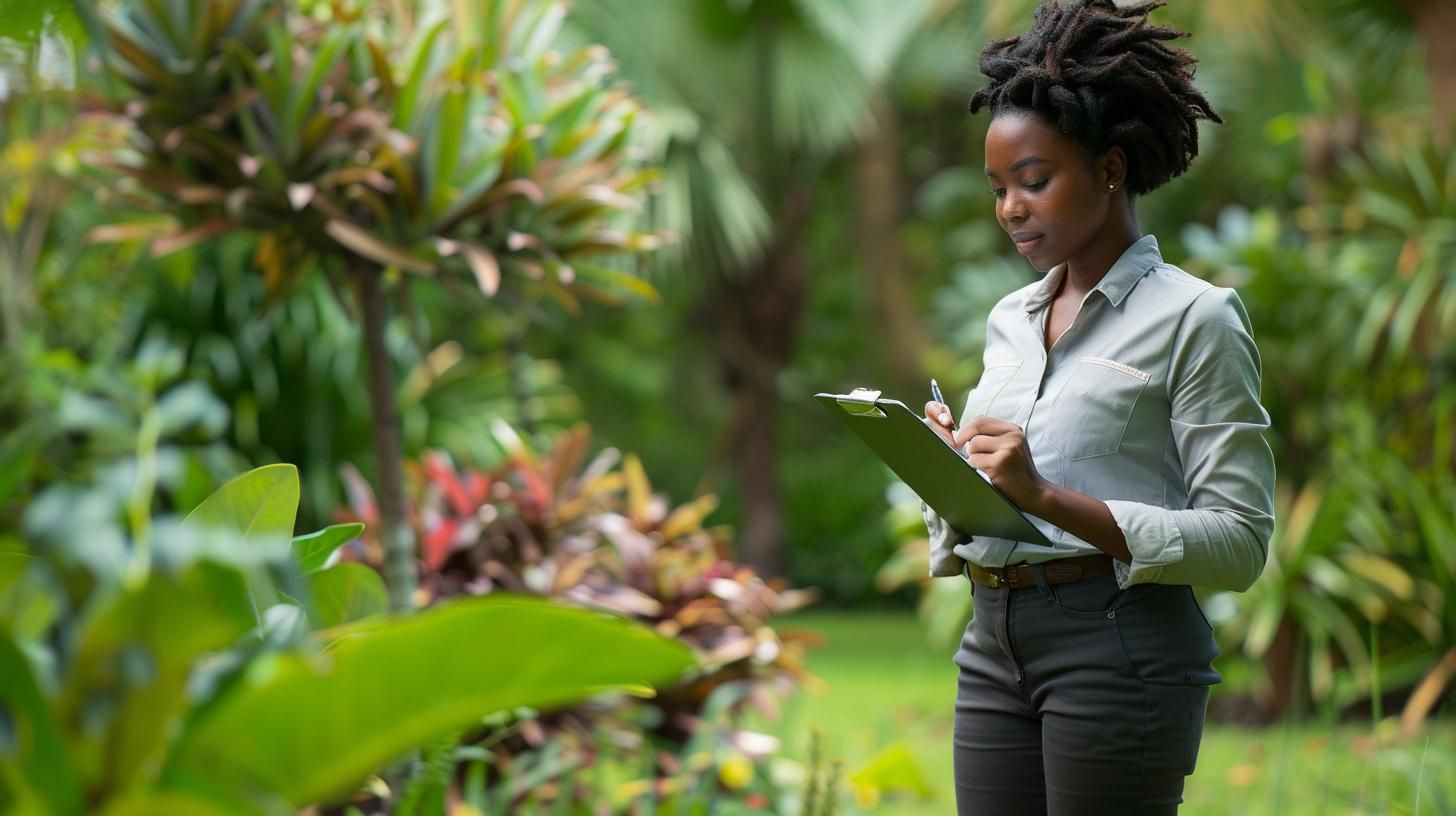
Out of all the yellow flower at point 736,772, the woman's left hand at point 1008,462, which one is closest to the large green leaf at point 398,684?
the woman's left hand at point 1008,462

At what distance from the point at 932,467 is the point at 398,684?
1082 millimetres

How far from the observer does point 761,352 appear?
12.7 metres

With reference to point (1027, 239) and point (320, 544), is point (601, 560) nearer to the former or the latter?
point (1027, 239)

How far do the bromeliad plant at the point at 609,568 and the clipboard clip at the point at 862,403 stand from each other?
6.32 feet

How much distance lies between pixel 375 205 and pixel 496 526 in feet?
4.05

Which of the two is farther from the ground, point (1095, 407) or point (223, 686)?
point (1095, 407)

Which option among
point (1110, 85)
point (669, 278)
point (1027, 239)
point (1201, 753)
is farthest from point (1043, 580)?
point (669, 278)

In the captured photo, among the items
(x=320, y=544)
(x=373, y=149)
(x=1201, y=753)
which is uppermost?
(x=373, y=149)

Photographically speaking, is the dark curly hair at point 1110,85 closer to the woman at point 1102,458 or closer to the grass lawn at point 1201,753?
the woman at point 1102,458

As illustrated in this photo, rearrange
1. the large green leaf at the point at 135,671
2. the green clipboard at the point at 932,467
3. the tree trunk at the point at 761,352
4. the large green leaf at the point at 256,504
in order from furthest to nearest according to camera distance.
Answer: the tree trunk at the point at 761,352
the green clipboard at the point at 932,467
the large green leaf at the point at 256,504
the large green leaf at the point at 135,671

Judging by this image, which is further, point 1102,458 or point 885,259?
point 885,259

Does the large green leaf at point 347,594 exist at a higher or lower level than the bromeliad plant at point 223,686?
lower

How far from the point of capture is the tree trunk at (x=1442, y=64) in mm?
6578

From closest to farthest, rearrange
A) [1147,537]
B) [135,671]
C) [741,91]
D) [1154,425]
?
[135,671]
[1147,537]
[1154,425]
[741,91]
